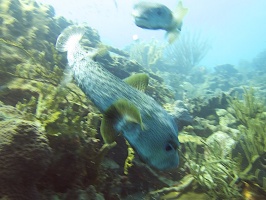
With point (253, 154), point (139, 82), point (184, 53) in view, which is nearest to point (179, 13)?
point (139, 82)

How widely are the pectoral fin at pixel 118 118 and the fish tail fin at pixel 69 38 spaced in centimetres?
117

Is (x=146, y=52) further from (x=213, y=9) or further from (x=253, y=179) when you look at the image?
(x=213, y=9)

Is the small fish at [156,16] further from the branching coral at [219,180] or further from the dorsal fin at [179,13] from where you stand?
the branching coral at [219,180]

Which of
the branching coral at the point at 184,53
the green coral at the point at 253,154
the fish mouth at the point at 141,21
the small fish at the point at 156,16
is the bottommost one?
the green coral at the point at 253,154

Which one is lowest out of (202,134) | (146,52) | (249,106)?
(202,134)

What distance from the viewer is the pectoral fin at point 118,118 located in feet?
3.94

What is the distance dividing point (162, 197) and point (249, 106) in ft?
10.8

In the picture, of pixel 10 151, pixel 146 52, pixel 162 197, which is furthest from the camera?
pixel 146 52

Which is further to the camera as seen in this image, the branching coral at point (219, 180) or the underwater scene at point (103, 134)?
the branching coral at point (219, 180)

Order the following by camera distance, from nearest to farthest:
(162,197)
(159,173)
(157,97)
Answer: (162,197)
(159,173)
(157,97)

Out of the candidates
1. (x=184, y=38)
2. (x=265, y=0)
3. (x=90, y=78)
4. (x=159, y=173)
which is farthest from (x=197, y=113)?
(x=265, y=0)

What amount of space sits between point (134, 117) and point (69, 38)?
1541mm

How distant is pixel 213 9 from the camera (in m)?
120

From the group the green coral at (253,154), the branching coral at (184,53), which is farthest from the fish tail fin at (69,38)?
the branching coral at (184,53)
